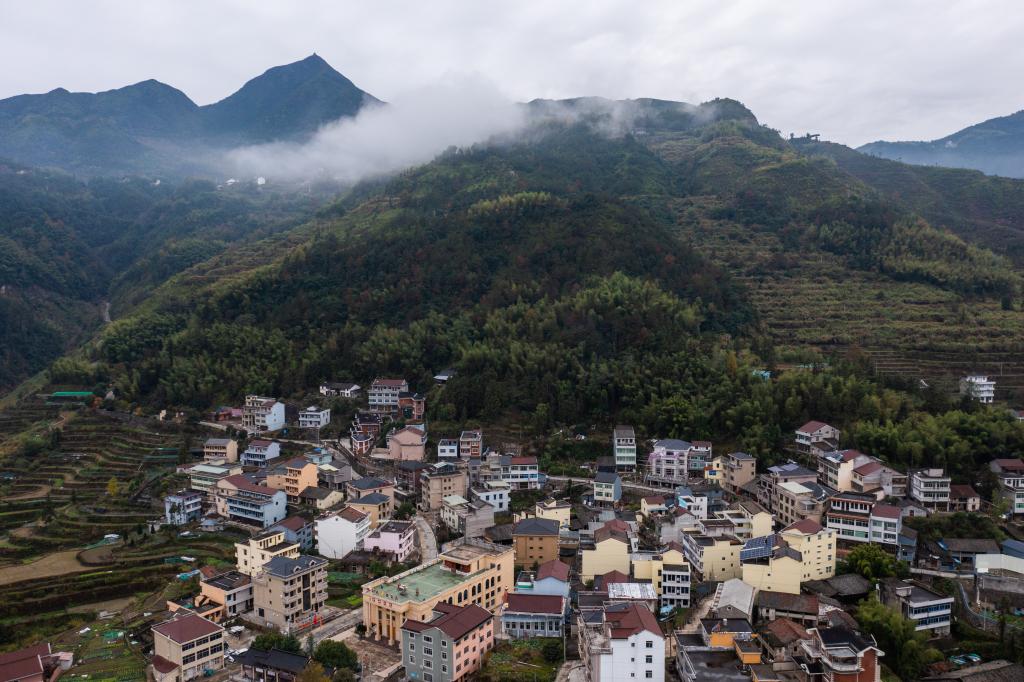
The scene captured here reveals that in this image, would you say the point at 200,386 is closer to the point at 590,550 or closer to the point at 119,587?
the point at 119,587

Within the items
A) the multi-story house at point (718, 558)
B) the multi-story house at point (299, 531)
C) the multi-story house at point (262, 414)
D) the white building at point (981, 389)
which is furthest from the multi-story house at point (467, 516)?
the white building at point (981, 389)

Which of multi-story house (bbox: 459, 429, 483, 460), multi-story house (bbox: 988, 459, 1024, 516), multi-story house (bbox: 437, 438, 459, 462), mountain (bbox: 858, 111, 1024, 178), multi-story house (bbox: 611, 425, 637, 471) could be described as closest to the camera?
multi-story house (bbox: 988, 459, 1024, 516)

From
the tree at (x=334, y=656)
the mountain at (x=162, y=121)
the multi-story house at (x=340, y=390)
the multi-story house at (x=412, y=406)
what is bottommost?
the tree at (x=334, y=656)

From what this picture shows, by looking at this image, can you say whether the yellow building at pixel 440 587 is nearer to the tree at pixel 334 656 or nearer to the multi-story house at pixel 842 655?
the tree at pixel 334 656

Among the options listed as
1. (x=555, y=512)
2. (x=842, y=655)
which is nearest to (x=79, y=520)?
(x=555, y=512)

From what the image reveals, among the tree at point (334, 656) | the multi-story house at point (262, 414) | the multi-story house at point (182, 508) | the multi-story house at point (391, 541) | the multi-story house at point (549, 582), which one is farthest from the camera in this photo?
the multi-story house at point (262, 414)

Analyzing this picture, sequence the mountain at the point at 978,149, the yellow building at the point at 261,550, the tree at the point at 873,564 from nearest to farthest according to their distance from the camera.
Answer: the tree at the point at 873,564
the yellow building at the point at 261,550
the mountain at the point at 978,149

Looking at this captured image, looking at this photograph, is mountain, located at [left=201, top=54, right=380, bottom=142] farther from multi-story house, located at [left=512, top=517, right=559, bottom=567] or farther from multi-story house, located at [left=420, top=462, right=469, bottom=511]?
multi-story house, located at [left=512, top=517, right=559, bottom=567]

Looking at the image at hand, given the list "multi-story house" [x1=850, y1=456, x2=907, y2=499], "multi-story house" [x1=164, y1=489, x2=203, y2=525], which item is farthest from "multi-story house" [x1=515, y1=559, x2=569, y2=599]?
"multi-story house" [x1=164, y1=489, x2=203, y2=525]
